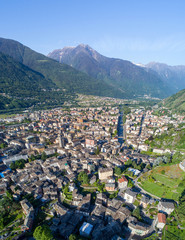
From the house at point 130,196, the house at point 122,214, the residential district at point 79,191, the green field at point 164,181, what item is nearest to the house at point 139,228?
the residential district at point 79,191

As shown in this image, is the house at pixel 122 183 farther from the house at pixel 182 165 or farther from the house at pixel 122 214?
the house at pixel 182 165

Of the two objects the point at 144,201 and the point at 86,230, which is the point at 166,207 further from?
the point at 86,230

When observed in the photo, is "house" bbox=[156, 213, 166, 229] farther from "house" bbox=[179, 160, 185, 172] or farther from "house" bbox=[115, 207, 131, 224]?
"house" bbox=[179, 160, 185, 172]

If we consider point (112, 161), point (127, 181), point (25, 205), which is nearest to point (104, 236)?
point (127, 181)

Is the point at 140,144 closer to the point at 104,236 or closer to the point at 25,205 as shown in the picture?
the point at 104,236

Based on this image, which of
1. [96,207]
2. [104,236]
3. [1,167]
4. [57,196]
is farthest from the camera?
[1,167]
